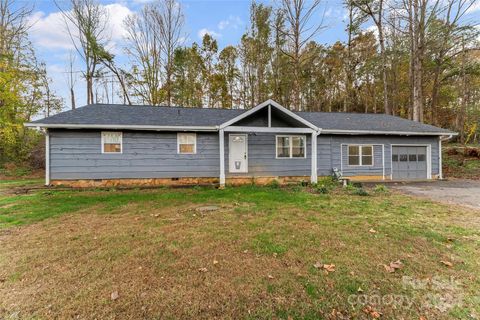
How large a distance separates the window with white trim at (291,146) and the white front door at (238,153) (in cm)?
169

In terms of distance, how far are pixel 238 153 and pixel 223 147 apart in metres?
1.30

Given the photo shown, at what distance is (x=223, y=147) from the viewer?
32.0ft

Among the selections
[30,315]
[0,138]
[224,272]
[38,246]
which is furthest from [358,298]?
[0,138]

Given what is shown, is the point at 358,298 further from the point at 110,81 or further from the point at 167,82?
the point at 110,81

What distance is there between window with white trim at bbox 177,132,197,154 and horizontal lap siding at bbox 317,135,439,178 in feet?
20.6

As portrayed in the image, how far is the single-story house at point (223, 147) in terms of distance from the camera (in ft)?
31.2

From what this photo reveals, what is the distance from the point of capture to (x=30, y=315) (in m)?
2.16

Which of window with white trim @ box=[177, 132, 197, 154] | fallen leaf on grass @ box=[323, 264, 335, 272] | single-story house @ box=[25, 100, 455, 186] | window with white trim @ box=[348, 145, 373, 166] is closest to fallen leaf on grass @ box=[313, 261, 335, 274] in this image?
fallen leaf on grass @ box=[323, 264, 335, 272]

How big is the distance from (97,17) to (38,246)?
22.4 metres

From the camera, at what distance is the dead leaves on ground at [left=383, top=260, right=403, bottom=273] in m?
2.94

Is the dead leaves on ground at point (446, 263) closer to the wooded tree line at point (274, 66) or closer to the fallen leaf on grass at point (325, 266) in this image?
the fallen leaf on grass at point (325, 266)

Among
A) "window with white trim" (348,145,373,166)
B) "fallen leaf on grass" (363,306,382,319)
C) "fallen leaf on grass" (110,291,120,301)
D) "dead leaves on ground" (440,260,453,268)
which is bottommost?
"fallen leaf on grass" (363,306,382,319)

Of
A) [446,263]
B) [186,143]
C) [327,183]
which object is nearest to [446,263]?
[446,263]

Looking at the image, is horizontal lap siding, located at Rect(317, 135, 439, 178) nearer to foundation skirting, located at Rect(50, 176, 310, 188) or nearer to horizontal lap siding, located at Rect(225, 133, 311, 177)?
foundation skirting, located at Rect(50, 176, 310, 188)
